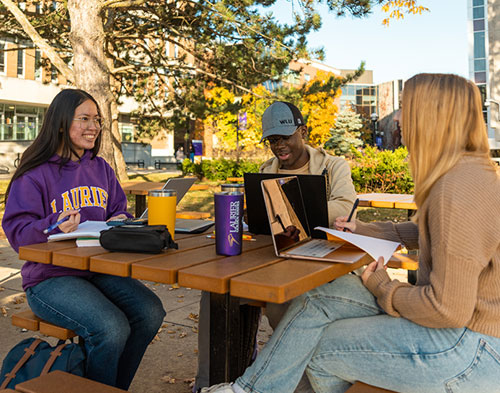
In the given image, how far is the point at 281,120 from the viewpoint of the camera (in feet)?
10.2

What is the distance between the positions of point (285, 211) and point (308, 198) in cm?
23

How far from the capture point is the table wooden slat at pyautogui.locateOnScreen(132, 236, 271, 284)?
5.46 ft

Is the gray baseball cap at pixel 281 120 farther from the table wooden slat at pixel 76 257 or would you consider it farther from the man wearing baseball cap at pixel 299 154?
the table wooden slat at pixel 76 257

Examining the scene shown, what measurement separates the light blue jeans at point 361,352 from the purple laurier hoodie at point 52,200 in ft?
3.83

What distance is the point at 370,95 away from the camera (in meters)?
67.1

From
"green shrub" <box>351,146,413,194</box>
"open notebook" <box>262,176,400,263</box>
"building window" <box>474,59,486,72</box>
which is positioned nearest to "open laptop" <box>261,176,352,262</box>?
"open notebook" <box>262,176,400,263</box>

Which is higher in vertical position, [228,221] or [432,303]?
[228,221]

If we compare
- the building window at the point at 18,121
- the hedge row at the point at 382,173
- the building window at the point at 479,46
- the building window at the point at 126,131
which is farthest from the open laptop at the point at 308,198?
the building window at the point at 126,131

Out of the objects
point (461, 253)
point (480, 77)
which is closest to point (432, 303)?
point (461, 253)

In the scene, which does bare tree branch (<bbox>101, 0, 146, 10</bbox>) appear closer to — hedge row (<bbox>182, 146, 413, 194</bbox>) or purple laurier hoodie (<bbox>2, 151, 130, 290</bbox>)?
hedge row (<bbox>182, 146, 413, 194</bbox>)

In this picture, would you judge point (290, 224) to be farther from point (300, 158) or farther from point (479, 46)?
point (479, 46)

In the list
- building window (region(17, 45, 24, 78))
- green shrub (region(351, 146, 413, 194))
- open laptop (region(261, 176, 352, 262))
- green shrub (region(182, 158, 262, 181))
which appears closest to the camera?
open laptop (region(261, 176, 352, 262))

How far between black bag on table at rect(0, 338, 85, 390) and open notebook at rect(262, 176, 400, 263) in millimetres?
1011

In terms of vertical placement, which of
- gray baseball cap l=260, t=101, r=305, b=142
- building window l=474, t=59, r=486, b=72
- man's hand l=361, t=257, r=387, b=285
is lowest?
man's hand l=361, t=257, r=387, b=285
